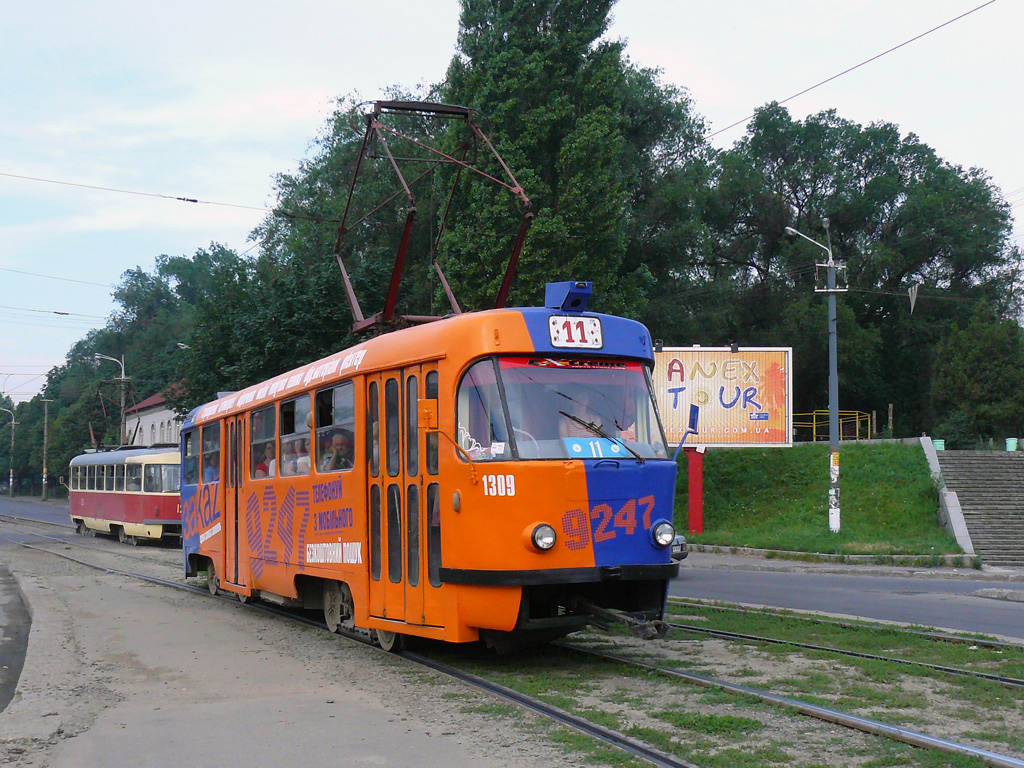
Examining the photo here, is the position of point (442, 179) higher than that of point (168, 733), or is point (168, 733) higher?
point (442, 179)

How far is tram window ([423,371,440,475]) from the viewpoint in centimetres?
910

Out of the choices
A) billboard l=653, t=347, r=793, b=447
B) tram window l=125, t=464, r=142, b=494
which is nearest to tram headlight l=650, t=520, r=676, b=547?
billboard l=653, t=347, r=793, b=447

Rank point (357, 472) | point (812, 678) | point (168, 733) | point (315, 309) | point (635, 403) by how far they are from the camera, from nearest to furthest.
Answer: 1. point (168, 733)
2. point (812, 678)
3. point (635, 403)
4. point (357, 472)
5. point (315, 309)

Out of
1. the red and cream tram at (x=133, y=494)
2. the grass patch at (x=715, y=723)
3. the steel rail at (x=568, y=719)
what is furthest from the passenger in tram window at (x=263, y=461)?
the red and cream tram at (x=133, y=494)

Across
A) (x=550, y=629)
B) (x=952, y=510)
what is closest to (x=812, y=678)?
(x=550, y=629)

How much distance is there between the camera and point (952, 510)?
1081 inches

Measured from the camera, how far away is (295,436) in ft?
40.1

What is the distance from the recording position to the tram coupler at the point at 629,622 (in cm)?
845

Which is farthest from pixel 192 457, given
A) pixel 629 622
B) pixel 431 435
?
pixel 629 622

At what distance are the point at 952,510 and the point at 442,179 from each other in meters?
19.6

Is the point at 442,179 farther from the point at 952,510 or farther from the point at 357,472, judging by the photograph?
the point at 357,472

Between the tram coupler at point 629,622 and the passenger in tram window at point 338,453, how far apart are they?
2.94 metres

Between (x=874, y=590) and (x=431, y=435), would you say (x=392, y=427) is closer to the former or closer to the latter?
(x=431, y=435)

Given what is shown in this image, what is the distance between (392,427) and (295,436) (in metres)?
2.78
